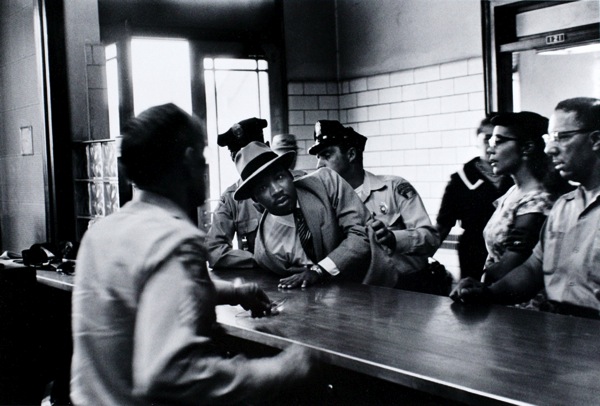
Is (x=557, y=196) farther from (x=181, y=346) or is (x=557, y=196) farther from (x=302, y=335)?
(x=181, y=346)

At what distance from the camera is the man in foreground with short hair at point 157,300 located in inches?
57.7

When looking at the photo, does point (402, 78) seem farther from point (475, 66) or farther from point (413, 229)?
point (413, 229)

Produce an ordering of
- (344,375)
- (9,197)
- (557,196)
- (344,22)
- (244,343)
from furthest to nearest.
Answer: (344,22)
(9,197)
(557,196)
(244,343)
(344,375)

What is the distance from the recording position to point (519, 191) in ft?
11.2

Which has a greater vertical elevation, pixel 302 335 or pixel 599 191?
pixel 599 191

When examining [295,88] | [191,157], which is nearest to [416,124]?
[295,88]

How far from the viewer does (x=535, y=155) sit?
3449 mm

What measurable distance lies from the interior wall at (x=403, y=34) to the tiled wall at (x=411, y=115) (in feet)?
0.33

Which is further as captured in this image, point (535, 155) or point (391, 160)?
point (391, 160)

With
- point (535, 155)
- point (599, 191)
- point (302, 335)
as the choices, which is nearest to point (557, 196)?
point (535, 155)

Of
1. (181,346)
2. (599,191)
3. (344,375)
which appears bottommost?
(344,375)

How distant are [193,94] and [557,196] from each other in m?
3.91

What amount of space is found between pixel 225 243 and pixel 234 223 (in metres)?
0.21

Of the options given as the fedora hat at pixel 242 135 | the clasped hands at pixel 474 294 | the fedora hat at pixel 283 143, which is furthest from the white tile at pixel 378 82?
the clasped hands at pixel 474 294
